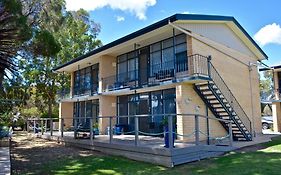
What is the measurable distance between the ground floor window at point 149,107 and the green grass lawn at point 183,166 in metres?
4.80

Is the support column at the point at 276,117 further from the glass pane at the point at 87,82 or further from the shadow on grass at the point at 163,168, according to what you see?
the glass pane at the point at 87,82

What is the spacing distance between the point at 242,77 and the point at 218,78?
4.41 metres

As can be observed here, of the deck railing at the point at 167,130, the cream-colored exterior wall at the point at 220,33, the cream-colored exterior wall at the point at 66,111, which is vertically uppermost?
the cream-colored exterior wall at the point at 220,33

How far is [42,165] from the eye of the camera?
10.5 meters

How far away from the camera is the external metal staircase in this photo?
14789mm

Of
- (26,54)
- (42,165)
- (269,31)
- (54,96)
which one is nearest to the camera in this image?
(42,165)

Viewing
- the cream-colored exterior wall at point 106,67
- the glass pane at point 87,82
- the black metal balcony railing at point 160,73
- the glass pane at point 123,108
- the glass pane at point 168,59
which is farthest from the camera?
the glass pane at point 87,82

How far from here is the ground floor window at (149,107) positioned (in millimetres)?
16484

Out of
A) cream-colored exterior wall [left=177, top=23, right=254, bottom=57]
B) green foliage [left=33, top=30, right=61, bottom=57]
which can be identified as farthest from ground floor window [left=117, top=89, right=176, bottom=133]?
green foliage [left=33, top=30, right=61, bottom=57]

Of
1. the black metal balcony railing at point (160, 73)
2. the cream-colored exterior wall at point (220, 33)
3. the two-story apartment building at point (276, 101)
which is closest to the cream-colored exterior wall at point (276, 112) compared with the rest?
the two-story apartment building at point (276, 101)

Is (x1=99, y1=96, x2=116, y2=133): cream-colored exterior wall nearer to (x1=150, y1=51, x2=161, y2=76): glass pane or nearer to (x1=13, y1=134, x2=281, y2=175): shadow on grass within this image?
(x1=150, y1=51, x2=161, y2=76): glass pane

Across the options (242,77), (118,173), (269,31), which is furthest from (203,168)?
(269,31)

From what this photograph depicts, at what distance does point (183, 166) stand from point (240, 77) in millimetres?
11617

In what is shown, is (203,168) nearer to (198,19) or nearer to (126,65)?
(198,19)
